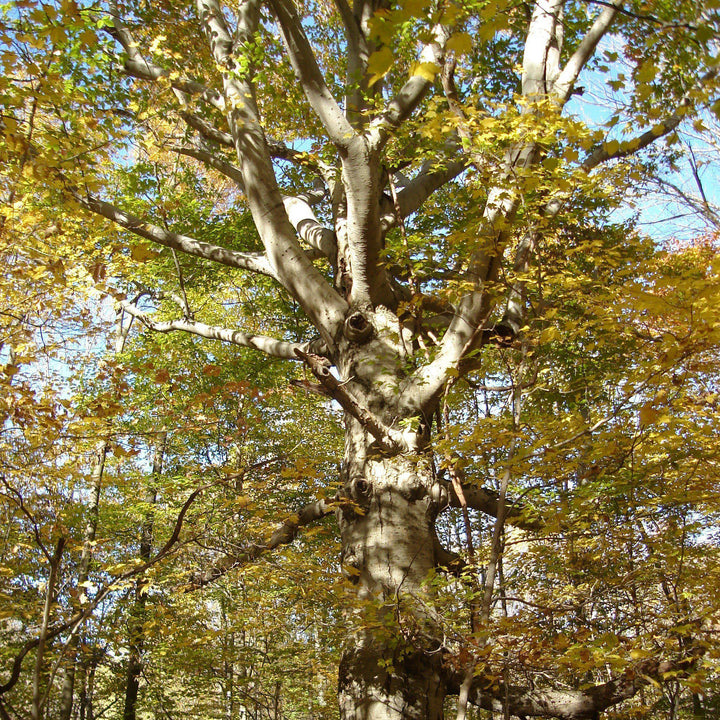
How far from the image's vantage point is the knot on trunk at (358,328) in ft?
14.6

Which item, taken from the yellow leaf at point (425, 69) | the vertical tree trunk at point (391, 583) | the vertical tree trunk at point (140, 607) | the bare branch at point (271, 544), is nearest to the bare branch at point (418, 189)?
the vertical tree trunk at point (391, 583)

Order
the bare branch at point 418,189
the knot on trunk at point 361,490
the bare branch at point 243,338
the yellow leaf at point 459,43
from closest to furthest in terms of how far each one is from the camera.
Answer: the yellow leaf at point 459,43 < the knot on trunk at point 361,490 < the bare branch at point 243,338 < the bare branch at point 418,189

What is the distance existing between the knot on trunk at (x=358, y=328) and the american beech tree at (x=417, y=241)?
0.04 ft

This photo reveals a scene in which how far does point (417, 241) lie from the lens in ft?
13.8

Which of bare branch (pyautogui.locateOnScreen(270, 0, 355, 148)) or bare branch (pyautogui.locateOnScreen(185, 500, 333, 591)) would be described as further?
bare branch (pyautogui.locateOnScreen(185, 500, 333, 591))

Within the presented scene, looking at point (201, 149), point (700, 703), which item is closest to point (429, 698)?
point (201, 149)

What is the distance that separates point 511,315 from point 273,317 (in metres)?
5.99

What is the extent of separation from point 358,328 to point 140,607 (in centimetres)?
590

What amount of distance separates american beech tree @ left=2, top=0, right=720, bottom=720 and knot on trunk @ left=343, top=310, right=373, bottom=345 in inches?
0.5

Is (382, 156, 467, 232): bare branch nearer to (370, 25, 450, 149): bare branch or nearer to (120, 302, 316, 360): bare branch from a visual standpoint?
(370, 25, 450, 149): bare branch

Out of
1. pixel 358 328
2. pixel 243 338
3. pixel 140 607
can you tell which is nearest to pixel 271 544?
pixel 358 328

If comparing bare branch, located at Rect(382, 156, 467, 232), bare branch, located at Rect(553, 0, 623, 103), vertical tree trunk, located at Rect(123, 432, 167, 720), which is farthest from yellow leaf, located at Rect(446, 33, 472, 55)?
vertical tree trunk, located at Rect(123, 432, 167, 720)

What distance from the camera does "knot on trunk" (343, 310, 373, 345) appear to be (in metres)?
4.45

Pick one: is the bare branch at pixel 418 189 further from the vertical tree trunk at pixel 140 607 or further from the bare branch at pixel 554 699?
the vertical tree trunk at pixel 140 607
